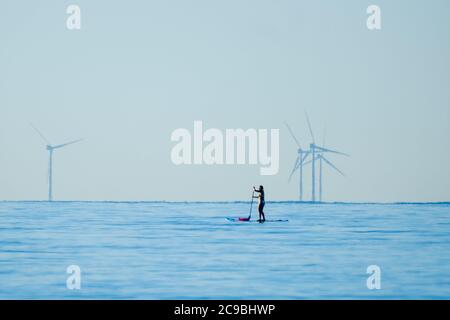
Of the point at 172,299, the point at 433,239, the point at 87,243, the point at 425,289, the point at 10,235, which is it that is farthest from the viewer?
the point at 10,235

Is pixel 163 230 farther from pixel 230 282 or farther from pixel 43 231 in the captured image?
pixel 230 282

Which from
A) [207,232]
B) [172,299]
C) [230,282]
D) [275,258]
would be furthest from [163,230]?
[172,299]

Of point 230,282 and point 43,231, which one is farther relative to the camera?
point 43,231

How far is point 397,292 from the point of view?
20.8 meters

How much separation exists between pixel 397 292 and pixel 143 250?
11844 mm

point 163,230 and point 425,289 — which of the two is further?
point 163,230

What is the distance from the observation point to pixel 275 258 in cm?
2792

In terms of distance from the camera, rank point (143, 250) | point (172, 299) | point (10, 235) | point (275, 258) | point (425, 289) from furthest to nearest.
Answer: point (10, 235) → point (143, 250) → point (275, 258) → point (425, 289) → point (172, 299)
